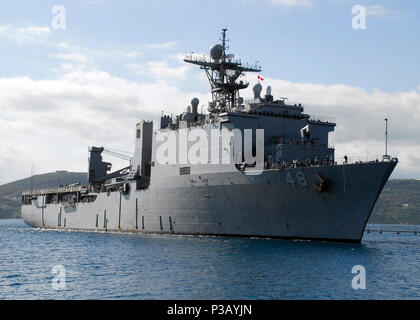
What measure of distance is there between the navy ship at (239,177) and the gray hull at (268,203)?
0.05 metres

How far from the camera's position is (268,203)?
1104 inches

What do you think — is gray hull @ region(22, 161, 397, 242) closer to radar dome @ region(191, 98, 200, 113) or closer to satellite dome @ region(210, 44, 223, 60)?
radar dome @ region(191, 98, 200, 113)

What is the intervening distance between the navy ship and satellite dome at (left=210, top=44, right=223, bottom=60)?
0.08 m

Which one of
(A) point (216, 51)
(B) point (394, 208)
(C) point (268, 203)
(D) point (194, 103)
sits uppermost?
(A) point (216, 51)

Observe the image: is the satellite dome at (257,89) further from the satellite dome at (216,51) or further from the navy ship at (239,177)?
the satellite dome at (216,51)

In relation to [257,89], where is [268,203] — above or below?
below

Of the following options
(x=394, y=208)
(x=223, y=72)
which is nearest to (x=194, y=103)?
(x=223, y=72)

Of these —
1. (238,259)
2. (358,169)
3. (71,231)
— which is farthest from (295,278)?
(71,231)

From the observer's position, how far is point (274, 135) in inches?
1278

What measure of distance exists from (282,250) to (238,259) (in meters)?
3.42

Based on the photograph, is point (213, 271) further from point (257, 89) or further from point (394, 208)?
point (394, 208)

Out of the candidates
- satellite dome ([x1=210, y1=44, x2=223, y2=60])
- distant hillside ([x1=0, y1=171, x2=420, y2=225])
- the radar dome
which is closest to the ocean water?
the radar dome

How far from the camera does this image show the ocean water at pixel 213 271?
16.2 m

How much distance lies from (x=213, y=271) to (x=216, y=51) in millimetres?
24405
